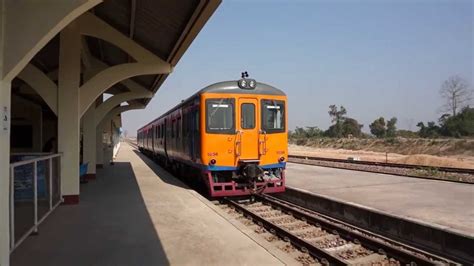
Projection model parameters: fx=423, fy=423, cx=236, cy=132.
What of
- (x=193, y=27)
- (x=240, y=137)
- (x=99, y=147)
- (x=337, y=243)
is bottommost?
(x=337, y=243)

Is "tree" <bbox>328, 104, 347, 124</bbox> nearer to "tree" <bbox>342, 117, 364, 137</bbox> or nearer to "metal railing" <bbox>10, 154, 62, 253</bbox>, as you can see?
"tree" <bbox>342, 117, 364, 137</bbox>

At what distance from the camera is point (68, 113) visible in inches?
351

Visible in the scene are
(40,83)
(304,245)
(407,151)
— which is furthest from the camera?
(407,151)

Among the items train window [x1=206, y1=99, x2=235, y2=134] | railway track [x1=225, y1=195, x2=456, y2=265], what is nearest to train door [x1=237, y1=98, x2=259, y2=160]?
train window [x1=206, y1=99, x2=235, y2=134]

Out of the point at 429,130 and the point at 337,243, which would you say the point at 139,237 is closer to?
the point at 337,243

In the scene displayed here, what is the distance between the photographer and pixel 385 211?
8.24 m

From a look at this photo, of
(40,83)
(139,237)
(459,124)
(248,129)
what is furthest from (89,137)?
(459,124)

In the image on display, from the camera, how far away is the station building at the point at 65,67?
4066 mm

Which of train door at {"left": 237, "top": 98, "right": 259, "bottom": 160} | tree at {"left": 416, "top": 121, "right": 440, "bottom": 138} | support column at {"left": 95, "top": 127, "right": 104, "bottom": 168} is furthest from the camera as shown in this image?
tree at {"left": 416, "top": 121, "right": 440, "bottom": 138}

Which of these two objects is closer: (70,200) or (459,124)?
(70,200)

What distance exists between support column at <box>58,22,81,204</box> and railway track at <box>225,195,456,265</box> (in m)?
3.78

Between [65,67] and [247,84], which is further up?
[65,67]

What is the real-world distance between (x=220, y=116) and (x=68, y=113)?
11.7 feet

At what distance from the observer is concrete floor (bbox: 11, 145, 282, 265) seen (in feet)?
16.7
